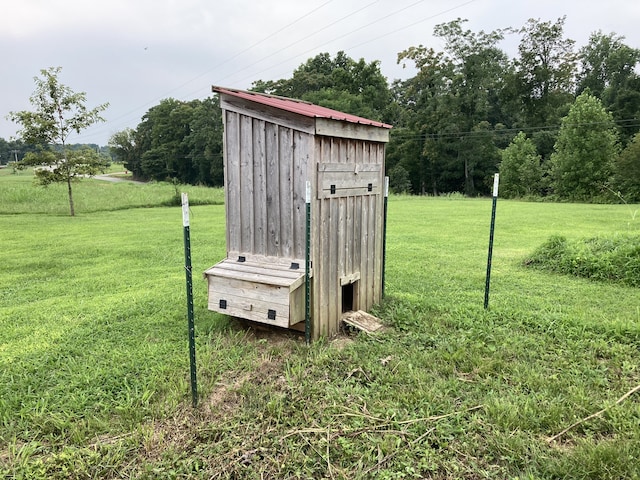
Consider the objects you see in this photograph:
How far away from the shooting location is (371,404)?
323cm

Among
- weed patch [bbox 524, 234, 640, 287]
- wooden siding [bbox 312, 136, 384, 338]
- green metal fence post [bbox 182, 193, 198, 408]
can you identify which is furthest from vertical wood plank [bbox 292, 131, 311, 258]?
weed patch [bbox 524, 234, 640, 287]

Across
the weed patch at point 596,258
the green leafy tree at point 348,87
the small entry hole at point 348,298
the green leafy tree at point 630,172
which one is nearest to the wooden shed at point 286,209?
the small entry hole at point 348,298

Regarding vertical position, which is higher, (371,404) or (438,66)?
(438,66)

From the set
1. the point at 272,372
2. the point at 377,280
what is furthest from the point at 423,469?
the point at 377,280

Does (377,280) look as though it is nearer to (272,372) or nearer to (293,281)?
(293,281)

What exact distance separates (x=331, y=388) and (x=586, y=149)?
36.5 metres

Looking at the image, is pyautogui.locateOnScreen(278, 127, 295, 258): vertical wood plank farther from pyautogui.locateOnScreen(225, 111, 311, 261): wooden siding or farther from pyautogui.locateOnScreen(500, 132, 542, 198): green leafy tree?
pyautogui.locateOnScreen(500, 132, 542, 198): green leafy tree

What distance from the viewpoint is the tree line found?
108 feet

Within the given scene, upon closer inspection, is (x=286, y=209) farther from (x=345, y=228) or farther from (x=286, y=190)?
(x=345, y=228)

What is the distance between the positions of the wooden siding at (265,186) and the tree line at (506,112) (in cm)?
3102

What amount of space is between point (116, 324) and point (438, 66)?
1686 inches

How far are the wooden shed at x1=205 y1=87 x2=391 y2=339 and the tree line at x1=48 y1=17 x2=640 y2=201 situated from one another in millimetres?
30421

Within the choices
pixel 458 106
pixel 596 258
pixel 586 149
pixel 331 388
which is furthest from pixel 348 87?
pixel 331 388

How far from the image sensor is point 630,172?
28203mm
